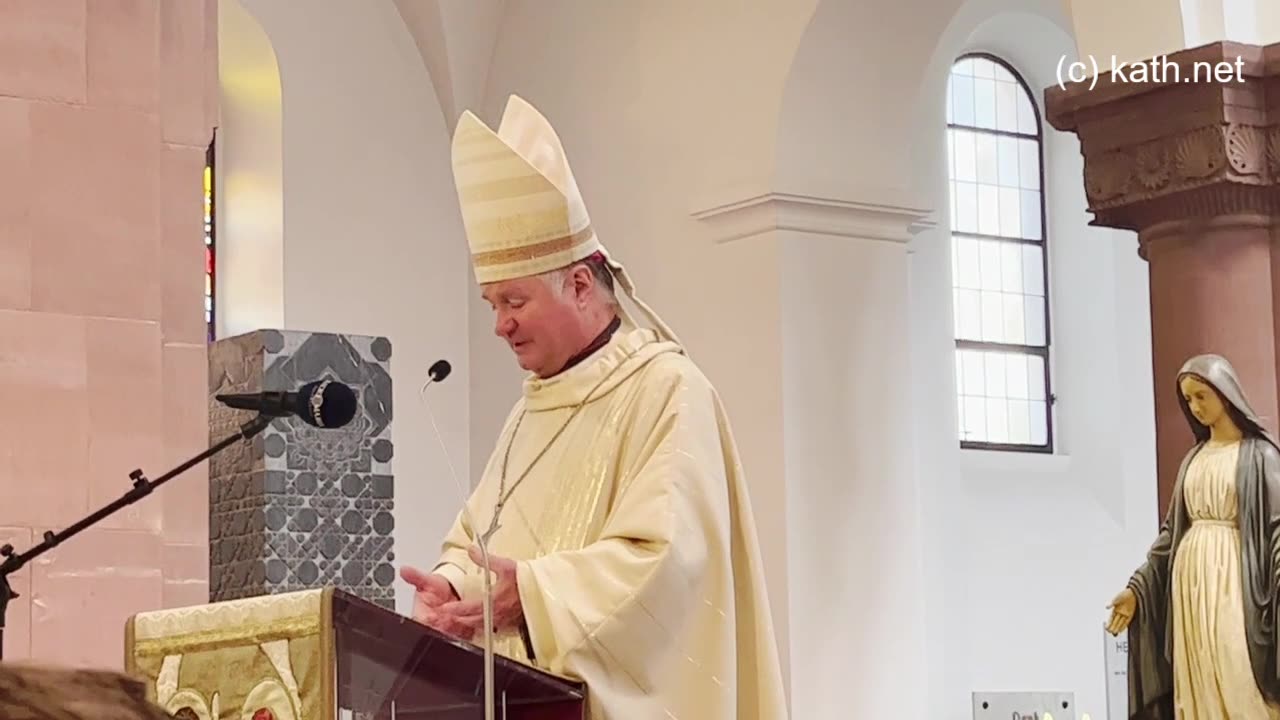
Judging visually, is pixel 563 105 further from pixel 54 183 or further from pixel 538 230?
pixel 538 230

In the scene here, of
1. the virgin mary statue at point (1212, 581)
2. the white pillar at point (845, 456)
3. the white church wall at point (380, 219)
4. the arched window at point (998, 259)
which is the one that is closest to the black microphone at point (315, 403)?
the virgin mary statue at point (1212, 581)

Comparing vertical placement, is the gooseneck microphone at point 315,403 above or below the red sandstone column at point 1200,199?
below

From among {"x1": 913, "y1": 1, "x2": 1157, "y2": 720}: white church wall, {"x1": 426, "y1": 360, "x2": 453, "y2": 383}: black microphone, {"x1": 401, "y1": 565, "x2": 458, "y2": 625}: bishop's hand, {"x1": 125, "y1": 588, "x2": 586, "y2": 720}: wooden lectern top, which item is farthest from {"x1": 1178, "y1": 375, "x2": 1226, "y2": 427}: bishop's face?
{"x1": 913, "y1": 1, "x2": 1157, "y2": 720}: white church wall

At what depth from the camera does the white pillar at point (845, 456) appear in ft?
31.5

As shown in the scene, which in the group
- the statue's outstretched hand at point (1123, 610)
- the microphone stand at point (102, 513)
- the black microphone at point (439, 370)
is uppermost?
the black microphone at point (439, 370)

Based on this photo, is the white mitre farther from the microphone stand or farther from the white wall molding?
the white wall molding

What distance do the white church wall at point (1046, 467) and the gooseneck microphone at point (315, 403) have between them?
9.86m

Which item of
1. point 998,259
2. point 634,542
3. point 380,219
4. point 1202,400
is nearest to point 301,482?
point 1202,400

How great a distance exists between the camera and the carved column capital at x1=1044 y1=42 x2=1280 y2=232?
787cm

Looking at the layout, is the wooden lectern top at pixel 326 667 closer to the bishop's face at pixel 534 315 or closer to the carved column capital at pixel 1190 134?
the bishop's face at pixel 534 315

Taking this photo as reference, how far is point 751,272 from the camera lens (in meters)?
9.91

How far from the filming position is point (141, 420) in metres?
4.79

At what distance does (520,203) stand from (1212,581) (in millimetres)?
4275

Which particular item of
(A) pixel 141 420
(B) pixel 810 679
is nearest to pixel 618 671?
(A) pixel 141 420
